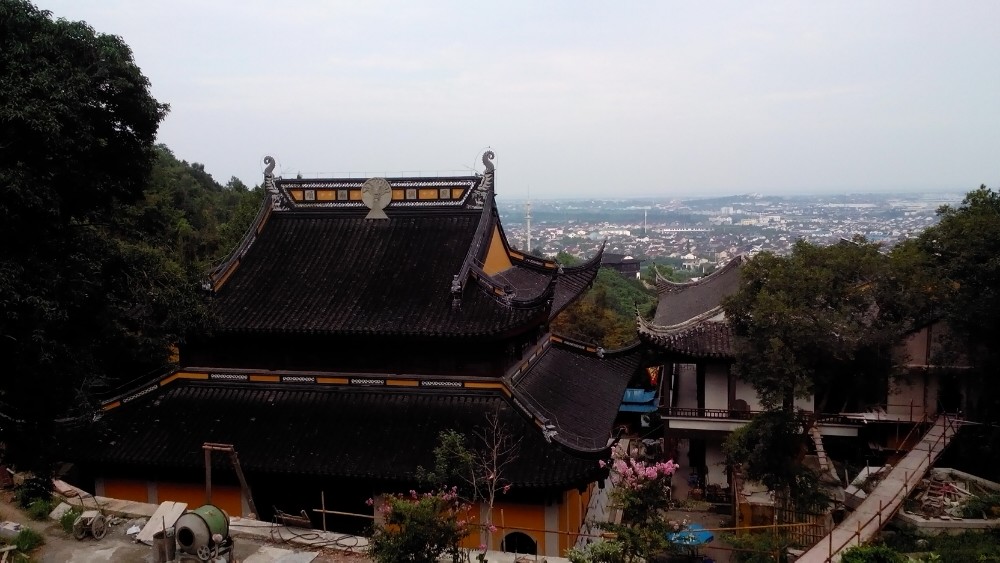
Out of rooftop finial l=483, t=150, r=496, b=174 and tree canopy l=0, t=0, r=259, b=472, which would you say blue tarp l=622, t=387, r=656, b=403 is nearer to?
rooftop finial l=483, t=150, r=496, b=174

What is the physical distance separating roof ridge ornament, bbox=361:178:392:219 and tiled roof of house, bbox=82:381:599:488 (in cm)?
506

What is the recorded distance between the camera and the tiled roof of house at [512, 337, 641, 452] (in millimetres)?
16625

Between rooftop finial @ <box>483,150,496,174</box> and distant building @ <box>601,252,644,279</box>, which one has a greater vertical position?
rooftop finial @ <box>483,150,496,174</box>

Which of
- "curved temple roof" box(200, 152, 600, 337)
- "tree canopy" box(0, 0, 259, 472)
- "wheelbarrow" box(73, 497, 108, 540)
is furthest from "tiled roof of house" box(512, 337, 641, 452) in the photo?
"wheelbarrow" box(73, 497, 108, 540)

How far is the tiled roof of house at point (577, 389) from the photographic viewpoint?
1662 cm

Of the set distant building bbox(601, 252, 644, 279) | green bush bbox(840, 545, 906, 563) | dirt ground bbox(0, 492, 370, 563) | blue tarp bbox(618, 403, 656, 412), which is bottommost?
distant building bbox(601, 252, 644, 279)

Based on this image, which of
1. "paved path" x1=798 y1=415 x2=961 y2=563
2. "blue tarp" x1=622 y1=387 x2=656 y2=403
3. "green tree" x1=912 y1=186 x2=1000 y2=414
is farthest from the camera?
"blue tarp" x1=622 y1=387 x2=656 y2=403

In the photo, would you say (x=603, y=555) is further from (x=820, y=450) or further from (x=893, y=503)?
(x=820, y=450)

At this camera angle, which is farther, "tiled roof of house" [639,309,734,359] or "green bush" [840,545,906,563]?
"tiled roof of house" [639,309,734,359]

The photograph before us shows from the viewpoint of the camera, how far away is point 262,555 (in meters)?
13.3

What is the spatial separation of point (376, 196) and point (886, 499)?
1459 cm

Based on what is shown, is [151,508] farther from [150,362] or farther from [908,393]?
[908,393]

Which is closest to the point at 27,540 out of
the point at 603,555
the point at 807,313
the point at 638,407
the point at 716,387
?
the point at 603,555

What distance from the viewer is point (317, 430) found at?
1648cm
